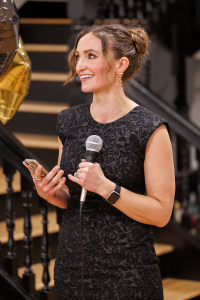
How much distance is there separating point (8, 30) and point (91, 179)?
605 mm

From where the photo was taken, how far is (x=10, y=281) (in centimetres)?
246

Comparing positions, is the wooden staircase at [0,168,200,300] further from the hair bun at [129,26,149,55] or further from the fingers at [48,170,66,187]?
the hair bun at [129,26,149,55]

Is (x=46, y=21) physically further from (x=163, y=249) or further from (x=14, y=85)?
(x=14, y=85)

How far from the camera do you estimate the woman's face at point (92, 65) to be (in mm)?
1638

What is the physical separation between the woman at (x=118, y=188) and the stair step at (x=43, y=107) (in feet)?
7.49

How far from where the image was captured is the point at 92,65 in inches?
64.1

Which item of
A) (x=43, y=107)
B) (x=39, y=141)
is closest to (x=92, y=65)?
(x=39, y=141)

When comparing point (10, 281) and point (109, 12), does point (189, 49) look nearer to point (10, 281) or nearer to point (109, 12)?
point (109, 12)

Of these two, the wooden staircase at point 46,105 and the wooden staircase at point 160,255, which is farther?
the wooden staircase at point 46,105

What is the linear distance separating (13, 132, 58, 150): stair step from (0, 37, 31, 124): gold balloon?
6.01 ft

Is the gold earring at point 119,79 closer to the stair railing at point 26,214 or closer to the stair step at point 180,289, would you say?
the stair railing at point 26,214

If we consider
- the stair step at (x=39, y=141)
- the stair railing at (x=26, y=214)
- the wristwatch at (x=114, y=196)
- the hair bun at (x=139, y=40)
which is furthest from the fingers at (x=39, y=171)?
the stair step at (x=39, y=141)

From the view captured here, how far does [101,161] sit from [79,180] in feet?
0.78

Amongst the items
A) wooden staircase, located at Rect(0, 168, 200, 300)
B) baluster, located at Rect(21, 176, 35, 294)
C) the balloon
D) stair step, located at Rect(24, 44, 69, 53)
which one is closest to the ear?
the balloon
